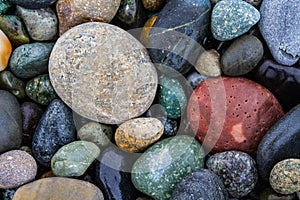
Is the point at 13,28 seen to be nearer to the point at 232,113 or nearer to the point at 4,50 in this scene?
the point at 4,50

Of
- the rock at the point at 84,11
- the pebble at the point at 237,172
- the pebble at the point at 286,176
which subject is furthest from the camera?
the rock at the point at 84,11

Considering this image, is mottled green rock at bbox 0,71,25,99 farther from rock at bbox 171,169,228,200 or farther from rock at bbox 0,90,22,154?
rock at bbox 171,169,228,200

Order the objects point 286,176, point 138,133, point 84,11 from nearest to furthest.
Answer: point 286,176 < point 138,133 < point 84,11

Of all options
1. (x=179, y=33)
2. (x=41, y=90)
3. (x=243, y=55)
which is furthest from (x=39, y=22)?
(x=243, y=55)

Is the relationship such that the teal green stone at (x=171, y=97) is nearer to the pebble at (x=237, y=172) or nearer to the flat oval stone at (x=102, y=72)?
the flat oval stone at (x=102, y=72)

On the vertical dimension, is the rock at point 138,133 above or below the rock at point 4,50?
below

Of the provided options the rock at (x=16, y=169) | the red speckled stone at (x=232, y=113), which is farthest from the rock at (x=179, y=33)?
the rock at (x=16, y=169)
